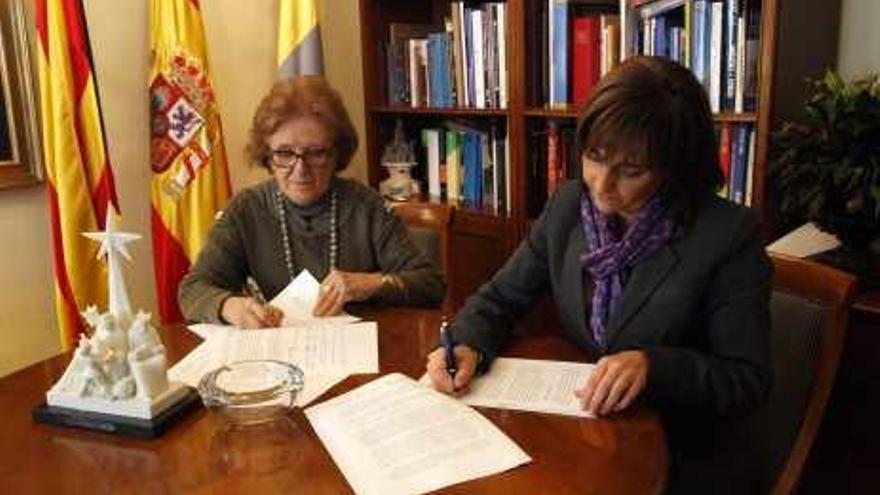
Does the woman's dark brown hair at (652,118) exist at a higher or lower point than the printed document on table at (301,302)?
higher

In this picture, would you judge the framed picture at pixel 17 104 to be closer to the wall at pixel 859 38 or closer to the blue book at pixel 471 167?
the blue book at pixel 471 167

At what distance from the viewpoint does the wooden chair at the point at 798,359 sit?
48.9 inches

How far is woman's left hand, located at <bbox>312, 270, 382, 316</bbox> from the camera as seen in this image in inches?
61.6

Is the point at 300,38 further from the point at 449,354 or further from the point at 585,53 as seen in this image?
the point at 449,354

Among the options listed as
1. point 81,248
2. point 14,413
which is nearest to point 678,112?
point 14,413

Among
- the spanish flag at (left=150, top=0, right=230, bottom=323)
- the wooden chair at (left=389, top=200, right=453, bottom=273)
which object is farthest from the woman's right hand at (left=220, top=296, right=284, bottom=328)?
the spanish flag at (left=150, top=0, right=230, bottom=323)

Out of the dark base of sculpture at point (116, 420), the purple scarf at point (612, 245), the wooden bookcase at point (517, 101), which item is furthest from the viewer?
the wooden bookcase at point (517, 101)

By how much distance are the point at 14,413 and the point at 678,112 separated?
1136 mm

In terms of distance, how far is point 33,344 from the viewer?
7.38 ft

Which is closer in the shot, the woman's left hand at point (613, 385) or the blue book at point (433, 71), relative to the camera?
the woman's left hand at point (613, 385)

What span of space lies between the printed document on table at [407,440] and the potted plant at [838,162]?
1.07 metres

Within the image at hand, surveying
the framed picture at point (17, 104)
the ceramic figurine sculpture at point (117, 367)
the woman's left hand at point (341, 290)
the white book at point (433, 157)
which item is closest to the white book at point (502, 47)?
the white book at point (433, 157)

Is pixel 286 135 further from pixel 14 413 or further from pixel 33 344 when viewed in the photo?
pixel 33 344

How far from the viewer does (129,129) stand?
94.7 inches
